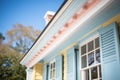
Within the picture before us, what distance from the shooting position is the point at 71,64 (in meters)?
6.16

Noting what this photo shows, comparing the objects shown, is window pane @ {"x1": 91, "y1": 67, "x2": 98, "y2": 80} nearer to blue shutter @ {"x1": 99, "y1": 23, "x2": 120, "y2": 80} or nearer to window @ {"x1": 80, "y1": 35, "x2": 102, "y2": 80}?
window @ {"x1": 80, "y1": 35, "x2": 102, "y2": 80}

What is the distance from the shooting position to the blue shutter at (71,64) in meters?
5.92

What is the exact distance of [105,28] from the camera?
464 centimetres

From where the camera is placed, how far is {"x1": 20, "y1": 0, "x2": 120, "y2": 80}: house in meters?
4.16

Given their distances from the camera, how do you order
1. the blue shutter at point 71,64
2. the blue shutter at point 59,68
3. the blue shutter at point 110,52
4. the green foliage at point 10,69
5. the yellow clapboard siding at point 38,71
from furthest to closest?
the green foliage at point 10,69 < the yellow clapboard siding at point 38,71 < the blue shutter at point 59,68 < the blue shutter at point 71,64 < the blue shutter at point 110,52

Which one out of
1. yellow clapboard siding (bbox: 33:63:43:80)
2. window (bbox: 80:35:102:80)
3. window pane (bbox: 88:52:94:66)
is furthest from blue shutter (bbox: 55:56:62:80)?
yellow clapboard siding (bbox: 33:63:43:80)

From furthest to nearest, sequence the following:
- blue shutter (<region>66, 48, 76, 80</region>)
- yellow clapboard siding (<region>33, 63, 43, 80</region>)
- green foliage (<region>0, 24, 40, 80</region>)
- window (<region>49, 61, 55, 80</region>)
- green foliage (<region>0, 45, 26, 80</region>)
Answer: green foliage (<region>0, 24, 40, 80</region>), green foliage (<region>0, 45, 26, 80</region>), yellow clapboard siding (<region>33, 63, 43, 80</region>), window (<region>49, 61, 55, 80</region>), blue shutter (<region>66, 48, 76, 80</region>)

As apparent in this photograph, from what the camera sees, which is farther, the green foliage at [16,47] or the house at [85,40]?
the green foliage at [16,47]

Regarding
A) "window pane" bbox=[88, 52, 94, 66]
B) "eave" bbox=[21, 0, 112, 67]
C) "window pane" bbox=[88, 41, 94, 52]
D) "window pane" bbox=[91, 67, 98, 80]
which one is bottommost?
"window pane" bbox=[91, 67, 98, 80]

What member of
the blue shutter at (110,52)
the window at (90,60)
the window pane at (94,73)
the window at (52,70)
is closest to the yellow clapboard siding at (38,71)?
the window at (52,70)

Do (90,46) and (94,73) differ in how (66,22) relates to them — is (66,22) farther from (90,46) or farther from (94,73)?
(94,73)

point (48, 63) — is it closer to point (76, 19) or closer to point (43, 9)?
point (76, 19)

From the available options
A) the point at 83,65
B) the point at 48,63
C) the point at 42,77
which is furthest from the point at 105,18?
the point at 42,77

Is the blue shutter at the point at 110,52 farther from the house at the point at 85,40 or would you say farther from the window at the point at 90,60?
the window at the point at 90,60
